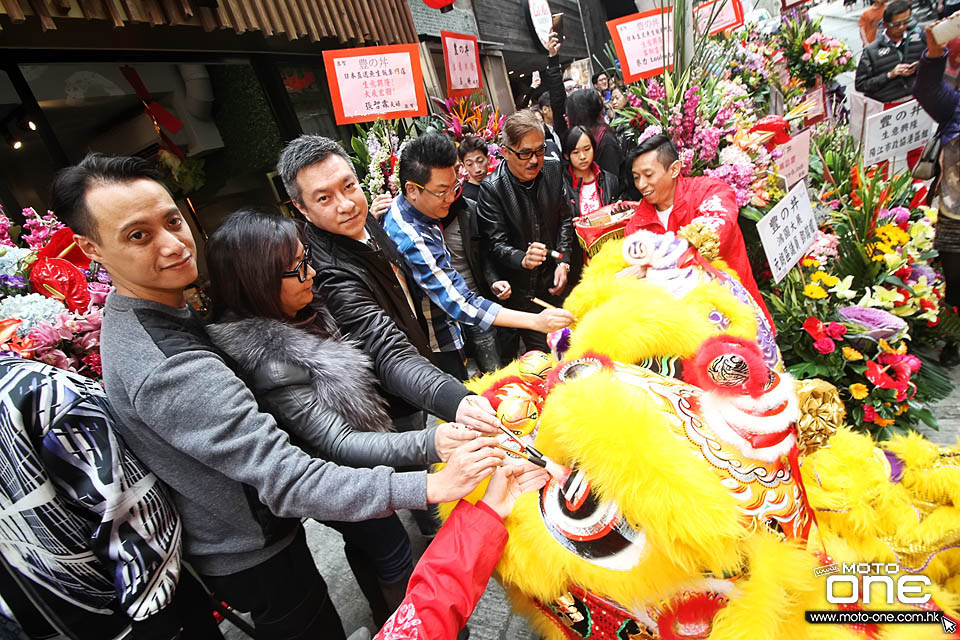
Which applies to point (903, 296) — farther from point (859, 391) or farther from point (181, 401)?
point (181, 401)

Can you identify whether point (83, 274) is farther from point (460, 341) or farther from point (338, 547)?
point (338, 547)

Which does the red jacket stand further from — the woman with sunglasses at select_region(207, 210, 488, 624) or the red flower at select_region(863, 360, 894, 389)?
the woman with sunglasses at select_region(207, 210, 488, 624)

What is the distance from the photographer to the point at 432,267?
7.78 feet

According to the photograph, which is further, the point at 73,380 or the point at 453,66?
the point at 453,66

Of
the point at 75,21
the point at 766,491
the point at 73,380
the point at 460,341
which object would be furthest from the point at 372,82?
the point at 766,491

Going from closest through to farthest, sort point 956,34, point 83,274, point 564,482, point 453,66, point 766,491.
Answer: point 766,491 → point 564,482 → point 83,274 → point 956,34 → point 453,66

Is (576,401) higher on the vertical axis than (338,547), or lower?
higher

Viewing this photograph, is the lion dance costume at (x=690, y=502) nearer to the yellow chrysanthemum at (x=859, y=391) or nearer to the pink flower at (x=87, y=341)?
the yellow chrysanthemum at (x=859, y=391)

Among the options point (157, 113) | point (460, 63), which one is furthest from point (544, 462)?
point (157, 113)

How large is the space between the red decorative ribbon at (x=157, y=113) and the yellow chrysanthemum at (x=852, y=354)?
5.57 meters

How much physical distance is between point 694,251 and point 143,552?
7.07 feet

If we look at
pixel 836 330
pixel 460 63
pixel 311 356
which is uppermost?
pixel 460 63

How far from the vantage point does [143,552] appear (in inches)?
46.5

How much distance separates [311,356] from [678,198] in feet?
6.93
